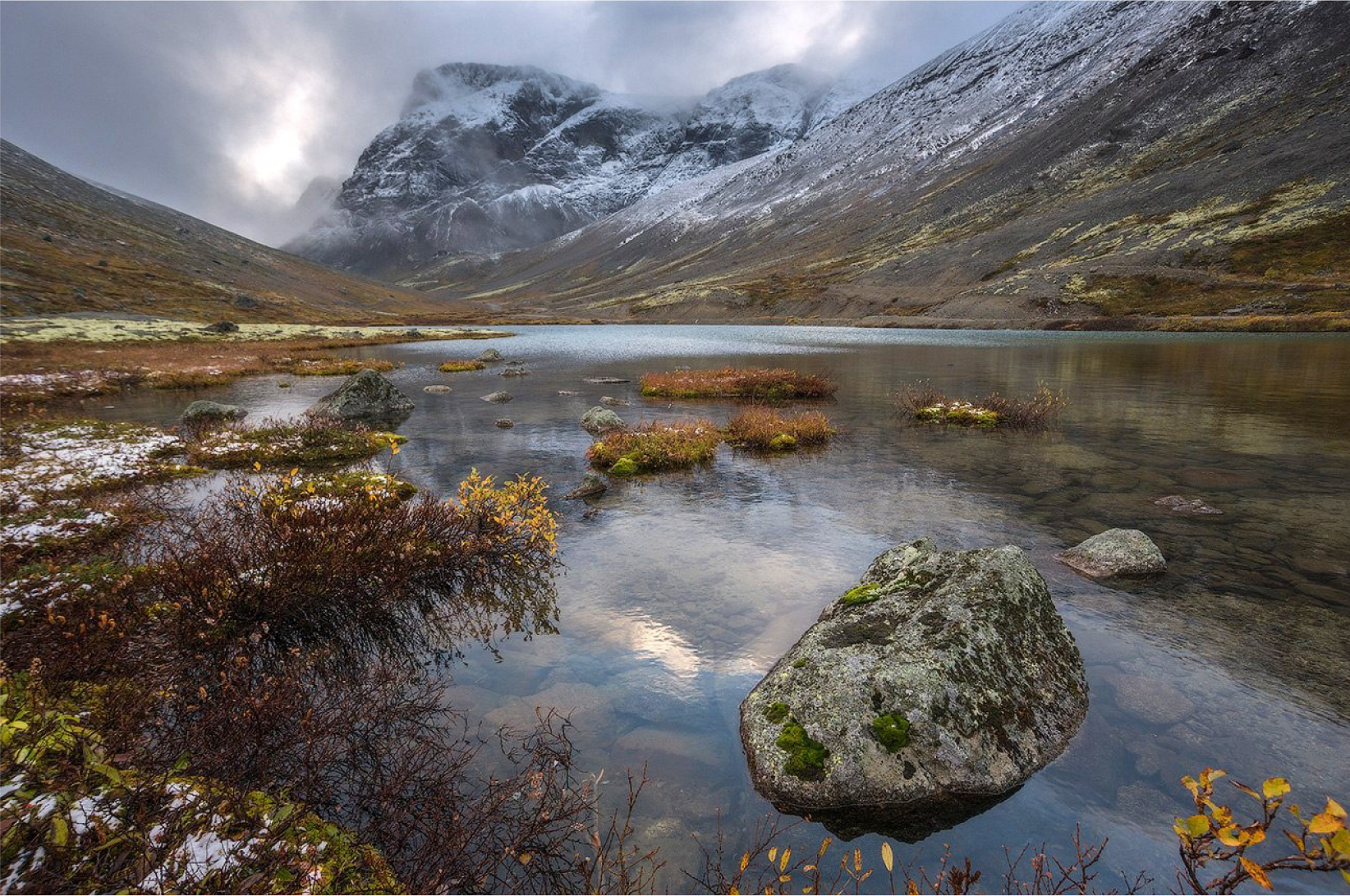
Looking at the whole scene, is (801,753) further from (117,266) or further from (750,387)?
(117,266)

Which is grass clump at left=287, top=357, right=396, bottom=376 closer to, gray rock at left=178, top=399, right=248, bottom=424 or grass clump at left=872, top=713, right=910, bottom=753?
gray rock at left=178, top=399, right=248, bottom=424

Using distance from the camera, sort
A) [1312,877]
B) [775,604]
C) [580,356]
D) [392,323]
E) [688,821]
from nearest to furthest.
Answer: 1. [1312,877]
2. [688,821]
3. [775,604]
4. [580,356]
5. [392,323]

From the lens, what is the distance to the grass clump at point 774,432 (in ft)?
72.9

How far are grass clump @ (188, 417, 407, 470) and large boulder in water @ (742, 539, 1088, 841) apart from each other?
15055mm

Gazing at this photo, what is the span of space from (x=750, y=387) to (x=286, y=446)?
23601mm

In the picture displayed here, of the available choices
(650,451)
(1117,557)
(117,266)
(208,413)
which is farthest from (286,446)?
(117,266)

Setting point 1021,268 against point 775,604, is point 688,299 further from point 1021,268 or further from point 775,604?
point 775,604

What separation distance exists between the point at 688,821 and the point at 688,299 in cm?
18555

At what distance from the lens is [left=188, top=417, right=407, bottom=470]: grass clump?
742 inches

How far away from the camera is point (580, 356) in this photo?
216 ft

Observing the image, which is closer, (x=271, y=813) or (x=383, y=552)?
(x=271, y=813)

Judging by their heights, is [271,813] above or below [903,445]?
above

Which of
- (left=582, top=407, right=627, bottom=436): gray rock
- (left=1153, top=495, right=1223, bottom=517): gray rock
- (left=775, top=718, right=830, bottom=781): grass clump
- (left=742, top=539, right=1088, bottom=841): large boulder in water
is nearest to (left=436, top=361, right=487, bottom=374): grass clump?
(left=582, top=407, right=627, bottom=436): gray rock

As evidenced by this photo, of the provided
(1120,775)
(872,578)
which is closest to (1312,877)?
(1120,775)
